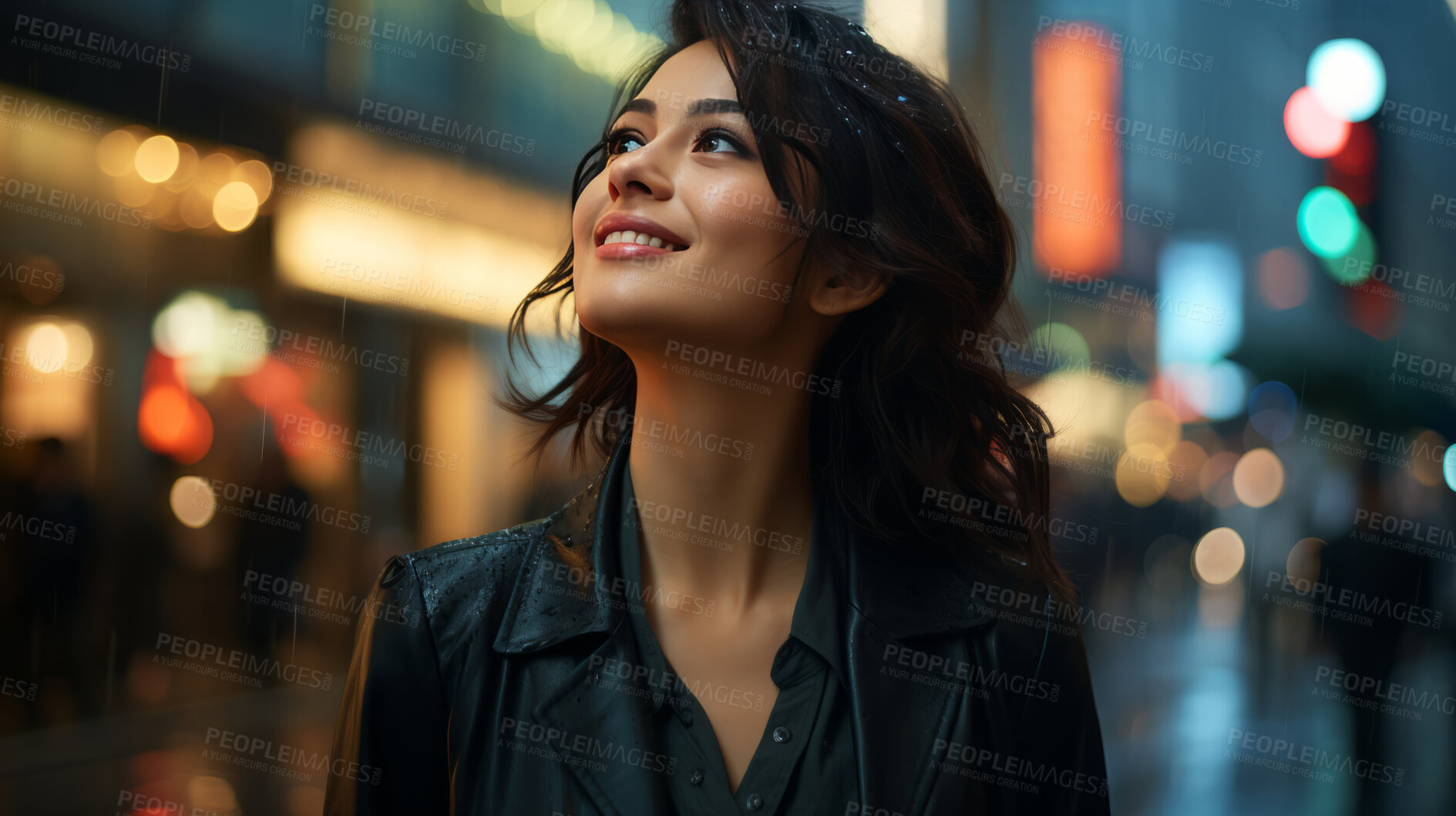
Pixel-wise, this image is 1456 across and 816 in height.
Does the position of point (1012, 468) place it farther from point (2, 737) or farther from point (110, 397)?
point (2, 737)

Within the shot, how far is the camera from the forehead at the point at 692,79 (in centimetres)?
160

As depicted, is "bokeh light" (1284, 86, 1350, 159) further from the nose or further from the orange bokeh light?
the nose

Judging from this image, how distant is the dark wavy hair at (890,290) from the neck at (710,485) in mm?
212

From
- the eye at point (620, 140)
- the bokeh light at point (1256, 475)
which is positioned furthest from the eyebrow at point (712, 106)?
the bokeh light at point (1256, 475)

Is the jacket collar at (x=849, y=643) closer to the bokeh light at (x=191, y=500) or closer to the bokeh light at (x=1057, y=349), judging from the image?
the bokeh light at (x=1057, y=349)

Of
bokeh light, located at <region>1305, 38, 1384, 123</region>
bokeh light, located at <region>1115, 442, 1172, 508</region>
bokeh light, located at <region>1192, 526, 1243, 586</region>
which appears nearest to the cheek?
bokeh light, located at <region>1305, 38, 1384, 123</region>

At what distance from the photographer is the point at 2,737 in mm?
3924

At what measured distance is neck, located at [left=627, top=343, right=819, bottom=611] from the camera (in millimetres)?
1625

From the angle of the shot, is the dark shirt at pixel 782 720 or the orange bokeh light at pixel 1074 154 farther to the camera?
the orange bokeh light at pixel 1074 154

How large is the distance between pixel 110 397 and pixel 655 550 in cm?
359

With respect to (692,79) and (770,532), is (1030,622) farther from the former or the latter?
(692,79)

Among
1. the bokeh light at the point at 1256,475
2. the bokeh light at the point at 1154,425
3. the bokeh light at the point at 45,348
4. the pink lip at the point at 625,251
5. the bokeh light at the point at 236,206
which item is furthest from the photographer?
the bokeh light at the point at 1154,425

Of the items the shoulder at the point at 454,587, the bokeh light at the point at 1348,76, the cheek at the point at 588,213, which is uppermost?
the bokeh light at the point at 1348,76

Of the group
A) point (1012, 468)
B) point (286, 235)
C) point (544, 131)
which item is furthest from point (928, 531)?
point (286, 235)
